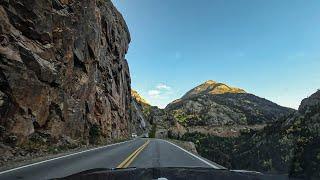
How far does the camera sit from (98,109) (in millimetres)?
54500

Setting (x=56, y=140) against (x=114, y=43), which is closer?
(x=56, y=140)

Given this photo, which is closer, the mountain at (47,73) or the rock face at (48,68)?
the mountain at (47,73)

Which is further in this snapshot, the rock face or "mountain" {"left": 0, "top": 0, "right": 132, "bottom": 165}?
the rock face

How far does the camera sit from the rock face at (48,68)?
84.3 feet

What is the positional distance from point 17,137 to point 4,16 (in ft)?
25.6

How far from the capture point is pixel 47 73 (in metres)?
31.1

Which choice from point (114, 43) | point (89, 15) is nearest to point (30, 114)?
point (89, 15)

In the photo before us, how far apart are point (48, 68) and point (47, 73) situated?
21.4 inches

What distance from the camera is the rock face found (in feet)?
84.3

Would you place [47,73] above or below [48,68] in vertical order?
below

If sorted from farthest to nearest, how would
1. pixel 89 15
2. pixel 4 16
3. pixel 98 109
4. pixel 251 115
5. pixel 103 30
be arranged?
pixel 251 115 < pixel 103 30 < pixel 98 109 < pixel 89 15 < pixel 4 16

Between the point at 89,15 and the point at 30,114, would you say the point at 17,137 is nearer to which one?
the point at 30,114

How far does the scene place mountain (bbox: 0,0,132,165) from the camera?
2555 centimetres

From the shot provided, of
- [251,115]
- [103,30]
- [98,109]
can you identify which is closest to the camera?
[98,109]
